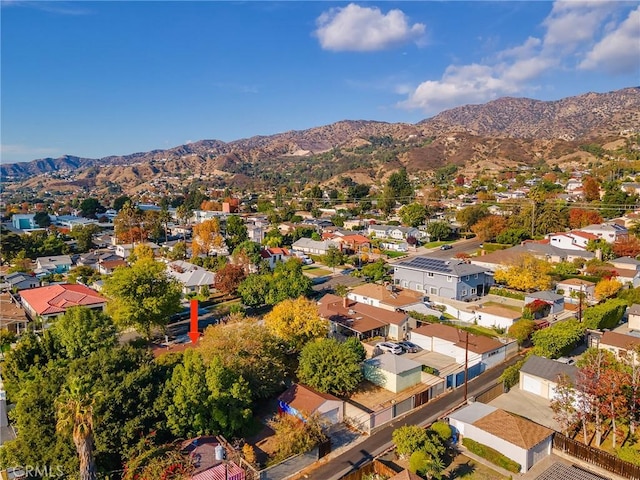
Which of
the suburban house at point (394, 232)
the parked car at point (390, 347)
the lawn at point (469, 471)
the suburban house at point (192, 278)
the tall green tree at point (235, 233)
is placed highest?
the tall green tree at point (235, 233)

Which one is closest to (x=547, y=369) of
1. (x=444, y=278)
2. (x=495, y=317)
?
(x=495, y=317)

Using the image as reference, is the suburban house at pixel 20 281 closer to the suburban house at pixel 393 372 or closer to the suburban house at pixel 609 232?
the suburban house at pixel 393 372

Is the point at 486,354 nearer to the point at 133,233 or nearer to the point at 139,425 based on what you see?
the point at 139,425

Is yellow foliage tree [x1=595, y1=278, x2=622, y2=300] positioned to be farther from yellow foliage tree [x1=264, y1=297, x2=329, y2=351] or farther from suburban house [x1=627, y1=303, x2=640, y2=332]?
yellow foliage tree [x1=264, y1=297, x2=329, y2=351]

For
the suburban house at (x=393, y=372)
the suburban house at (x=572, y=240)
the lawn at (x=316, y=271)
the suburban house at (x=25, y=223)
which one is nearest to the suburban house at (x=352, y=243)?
the lawn at (x=316, y=271)

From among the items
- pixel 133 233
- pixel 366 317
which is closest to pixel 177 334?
pixel 366 317

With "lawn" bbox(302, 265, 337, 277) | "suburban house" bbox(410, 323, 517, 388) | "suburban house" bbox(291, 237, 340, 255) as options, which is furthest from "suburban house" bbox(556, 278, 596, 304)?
"suburban house" bbox(291, 237, 340, 255)
